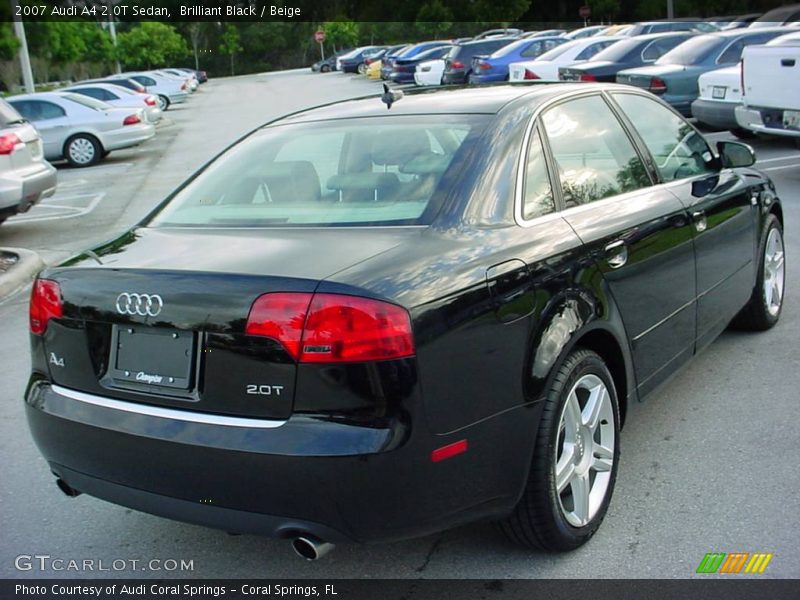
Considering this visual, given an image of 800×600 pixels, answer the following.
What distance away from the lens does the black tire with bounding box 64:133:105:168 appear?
19.3 metres

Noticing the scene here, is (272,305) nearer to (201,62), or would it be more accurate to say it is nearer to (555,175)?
(555,175)

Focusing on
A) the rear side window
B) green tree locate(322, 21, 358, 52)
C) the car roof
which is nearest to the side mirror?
the car roof

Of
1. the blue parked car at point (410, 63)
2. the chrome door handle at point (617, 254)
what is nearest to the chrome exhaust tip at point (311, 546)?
the chrome door handle at point (617, 254)

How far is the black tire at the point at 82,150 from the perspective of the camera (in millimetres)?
19281

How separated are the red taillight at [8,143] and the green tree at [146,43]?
44087 mm

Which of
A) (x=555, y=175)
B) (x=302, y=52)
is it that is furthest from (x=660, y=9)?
(x=555, y=175)

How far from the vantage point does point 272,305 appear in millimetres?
2719

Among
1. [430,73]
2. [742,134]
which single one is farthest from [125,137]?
[430,73]

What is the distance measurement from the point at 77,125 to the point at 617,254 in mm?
17717

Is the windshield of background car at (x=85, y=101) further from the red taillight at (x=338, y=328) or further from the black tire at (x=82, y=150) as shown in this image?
the red taillight at (x=338, y=328)

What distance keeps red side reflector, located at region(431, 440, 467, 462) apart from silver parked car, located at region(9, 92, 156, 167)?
710 inches

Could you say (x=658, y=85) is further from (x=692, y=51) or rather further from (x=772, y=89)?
(x=772, y=89)

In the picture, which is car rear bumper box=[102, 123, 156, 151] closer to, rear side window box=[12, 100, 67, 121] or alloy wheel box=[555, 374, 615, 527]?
rear side window box=[12, 100, 67, 121]

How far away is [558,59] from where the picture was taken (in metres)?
20.2
